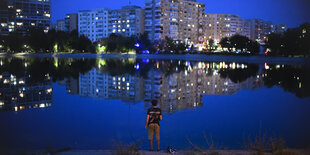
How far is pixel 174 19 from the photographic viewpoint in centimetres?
10994

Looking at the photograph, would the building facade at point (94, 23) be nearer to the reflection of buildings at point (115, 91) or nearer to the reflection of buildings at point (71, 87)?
the reflection of buildings at point (71, 87)

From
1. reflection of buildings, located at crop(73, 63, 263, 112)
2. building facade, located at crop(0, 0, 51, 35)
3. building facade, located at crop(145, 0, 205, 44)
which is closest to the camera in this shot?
reflection of buildings, located at crop(73, 63, 263, 112)

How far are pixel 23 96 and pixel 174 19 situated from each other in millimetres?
97415

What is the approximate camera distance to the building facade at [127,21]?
110062mm

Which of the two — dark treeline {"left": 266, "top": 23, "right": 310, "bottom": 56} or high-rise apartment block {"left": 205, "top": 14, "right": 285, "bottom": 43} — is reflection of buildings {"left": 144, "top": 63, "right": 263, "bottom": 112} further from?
high-rise apartment block {"left": 205, "top": 14, "right": 285, "bottom": 43}

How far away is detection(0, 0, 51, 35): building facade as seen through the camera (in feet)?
443

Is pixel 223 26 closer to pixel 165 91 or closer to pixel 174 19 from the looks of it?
pixel 174 19

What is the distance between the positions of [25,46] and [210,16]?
3530 inches

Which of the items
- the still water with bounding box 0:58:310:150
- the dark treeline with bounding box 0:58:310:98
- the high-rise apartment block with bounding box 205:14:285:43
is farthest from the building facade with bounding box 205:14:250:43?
the still water with bounding box 0:58:310:150

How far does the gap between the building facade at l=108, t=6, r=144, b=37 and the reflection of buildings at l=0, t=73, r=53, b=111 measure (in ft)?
A: 298

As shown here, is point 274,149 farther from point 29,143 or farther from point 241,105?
point 241,105

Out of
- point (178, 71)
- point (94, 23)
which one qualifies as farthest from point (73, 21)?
point (178, 71)

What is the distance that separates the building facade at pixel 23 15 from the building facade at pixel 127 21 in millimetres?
41362

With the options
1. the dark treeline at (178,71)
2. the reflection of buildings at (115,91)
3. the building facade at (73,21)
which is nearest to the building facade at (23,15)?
the building facade at (73,21)
